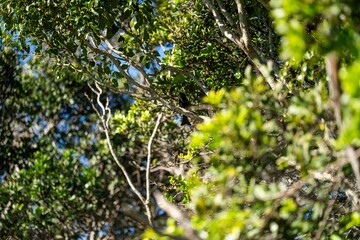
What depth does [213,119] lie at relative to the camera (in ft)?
11.0

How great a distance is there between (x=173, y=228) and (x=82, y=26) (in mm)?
3444

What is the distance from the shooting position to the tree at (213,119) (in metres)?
2.65

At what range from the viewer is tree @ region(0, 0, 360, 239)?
265 centimetres

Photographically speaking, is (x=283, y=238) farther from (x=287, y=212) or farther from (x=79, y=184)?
(x=79, y=184)

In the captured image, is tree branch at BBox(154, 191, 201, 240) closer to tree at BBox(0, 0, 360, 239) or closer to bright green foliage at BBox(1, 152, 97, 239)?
tree at BBox(0, 0, 360, 239)

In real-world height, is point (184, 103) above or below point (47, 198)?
below

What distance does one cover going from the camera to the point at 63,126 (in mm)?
16062

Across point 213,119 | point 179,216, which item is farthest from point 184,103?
point 179,216

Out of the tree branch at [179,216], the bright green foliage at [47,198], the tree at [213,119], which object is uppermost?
the bright green foliage at [47,198]

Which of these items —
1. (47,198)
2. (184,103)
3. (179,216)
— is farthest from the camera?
(47,198)

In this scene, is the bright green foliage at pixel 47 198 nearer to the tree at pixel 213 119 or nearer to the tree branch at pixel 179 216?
the tree at pixel 213 119

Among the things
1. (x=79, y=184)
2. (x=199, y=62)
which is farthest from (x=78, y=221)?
(x=199, y=62)

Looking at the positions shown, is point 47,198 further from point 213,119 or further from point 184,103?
point 213,119

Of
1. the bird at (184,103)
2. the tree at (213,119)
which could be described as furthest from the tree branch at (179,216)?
the bird at (184,103)
